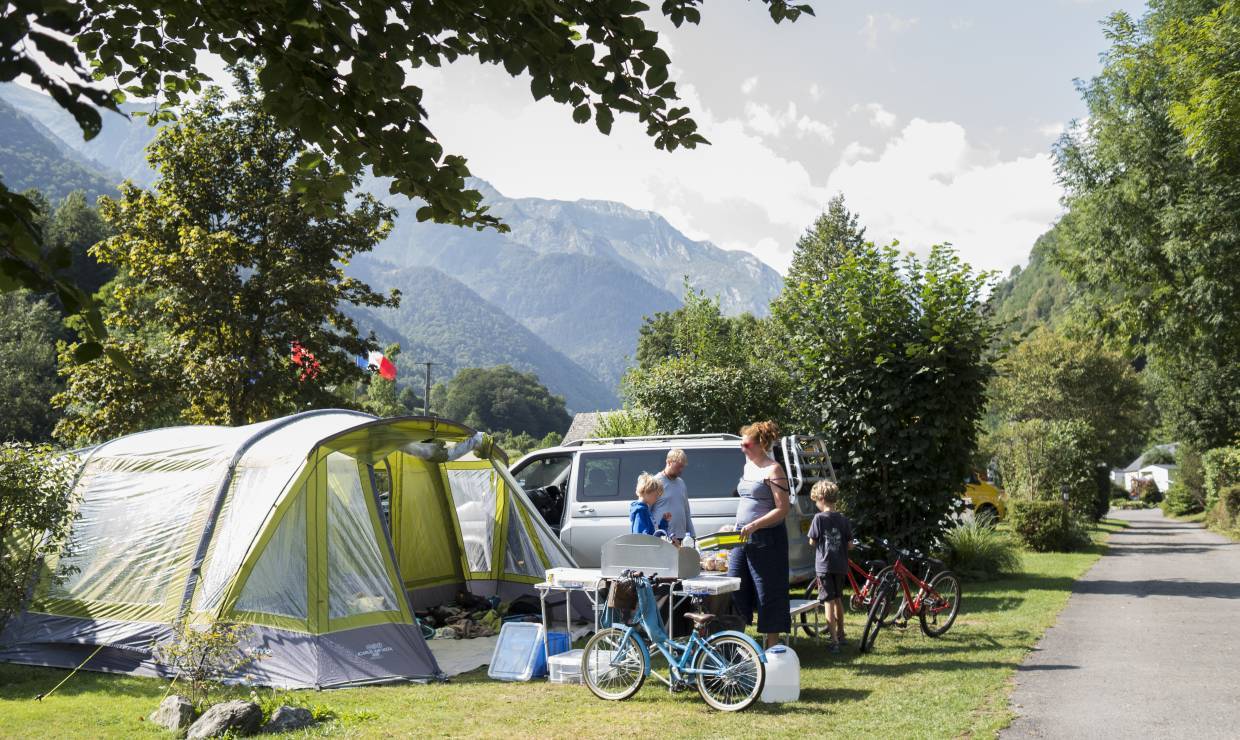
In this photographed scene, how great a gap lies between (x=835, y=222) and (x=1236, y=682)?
3884 centimetres

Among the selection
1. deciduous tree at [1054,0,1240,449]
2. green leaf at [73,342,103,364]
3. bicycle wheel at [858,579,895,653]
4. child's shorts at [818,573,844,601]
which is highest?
deciduous tree at [1054,0,1240,449]

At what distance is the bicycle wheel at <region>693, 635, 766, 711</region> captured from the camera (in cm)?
660

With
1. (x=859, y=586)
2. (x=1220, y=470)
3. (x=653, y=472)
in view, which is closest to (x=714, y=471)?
(x=653, y=472)

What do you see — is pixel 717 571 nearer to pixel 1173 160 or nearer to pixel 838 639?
pixel 838 639

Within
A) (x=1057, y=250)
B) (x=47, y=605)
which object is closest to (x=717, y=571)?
(x=47, y=605)

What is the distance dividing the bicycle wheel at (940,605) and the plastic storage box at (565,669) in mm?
3534

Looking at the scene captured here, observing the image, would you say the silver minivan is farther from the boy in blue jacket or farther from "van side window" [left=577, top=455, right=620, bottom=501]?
the boy in blue jacket

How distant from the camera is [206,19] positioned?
13.7 ft

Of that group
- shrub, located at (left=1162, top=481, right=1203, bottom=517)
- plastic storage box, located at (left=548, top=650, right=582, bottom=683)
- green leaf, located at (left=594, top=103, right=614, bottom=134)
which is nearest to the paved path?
plastic storage box, located at (left=548, top=650, right=582, bottom=683)

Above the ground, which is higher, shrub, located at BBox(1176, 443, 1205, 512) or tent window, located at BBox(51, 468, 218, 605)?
shrub, located at BBox(1176, 443, 1205, 512)

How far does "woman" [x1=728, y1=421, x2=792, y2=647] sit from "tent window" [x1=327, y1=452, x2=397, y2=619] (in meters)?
3.11

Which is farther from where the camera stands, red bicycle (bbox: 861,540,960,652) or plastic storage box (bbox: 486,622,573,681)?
red bicycle (bbox: 861,540,960,652)

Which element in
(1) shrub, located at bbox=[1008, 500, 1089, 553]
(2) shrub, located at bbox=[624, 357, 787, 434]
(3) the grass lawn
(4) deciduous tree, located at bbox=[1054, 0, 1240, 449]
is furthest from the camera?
(1) shrub, located at bbox=[1008, 500, 1089, 553]

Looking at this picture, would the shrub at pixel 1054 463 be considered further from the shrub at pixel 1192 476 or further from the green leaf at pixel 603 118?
the green leaf at pixel 603 118
